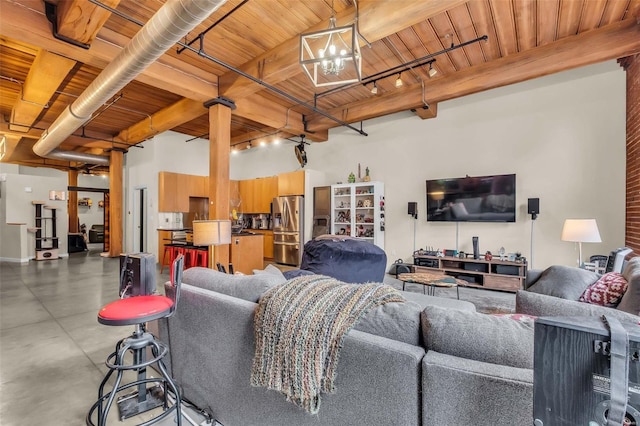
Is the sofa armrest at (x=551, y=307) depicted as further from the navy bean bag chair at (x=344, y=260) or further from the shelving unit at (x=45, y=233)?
the shelving unit at (x=45, y=233)

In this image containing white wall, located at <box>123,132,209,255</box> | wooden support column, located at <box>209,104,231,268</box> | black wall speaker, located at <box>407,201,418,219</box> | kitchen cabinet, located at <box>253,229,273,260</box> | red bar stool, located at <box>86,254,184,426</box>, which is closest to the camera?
red bar stool, located at <box>86,254,184,426</box>

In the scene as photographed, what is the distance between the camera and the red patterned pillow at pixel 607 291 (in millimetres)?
2041

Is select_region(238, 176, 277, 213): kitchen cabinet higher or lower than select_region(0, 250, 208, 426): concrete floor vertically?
higher

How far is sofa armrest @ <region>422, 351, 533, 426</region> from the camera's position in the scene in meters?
0.94

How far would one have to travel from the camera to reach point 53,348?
9.32ft

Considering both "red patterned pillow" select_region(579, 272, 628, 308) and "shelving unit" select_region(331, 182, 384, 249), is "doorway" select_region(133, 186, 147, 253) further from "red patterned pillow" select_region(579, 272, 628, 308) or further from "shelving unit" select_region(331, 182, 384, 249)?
"red patterned pillow" select_region(579, 272, 628, 308)

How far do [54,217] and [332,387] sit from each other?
1065 cm

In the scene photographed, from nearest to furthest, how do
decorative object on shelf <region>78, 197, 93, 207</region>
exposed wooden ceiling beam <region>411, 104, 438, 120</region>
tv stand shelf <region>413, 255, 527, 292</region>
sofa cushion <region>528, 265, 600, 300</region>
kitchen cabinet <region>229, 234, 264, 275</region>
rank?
1. sofa cushion <region>528, 265, 600, 300</region>
2. tv stand shelf <region>413, 255, 527, 292</region>
3. kitchen cabinet <region>229, 234, 264, 275</region>
4. exposed wooden ceiling beam <region>411, 104, 438, 120</region>
5. decorative object on shelf <region>78, 197, 93, 207</region>

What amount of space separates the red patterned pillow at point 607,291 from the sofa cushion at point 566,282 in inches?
2.9

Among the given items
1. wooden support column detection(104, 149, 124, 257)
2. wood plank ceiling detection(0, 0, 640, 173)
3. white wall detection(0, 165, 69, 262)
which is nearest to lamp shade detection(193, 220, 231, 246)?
wood plank ceiling detection(0, 0, 640, 173)

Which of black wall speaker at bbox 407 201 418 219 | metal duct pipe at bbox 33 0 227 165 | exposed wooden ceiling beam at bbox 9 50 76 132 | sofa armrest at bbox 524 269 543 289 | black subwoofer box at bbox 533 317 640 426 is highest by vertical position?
exposed wooden ceiling beam at bbox 9 50 76 132

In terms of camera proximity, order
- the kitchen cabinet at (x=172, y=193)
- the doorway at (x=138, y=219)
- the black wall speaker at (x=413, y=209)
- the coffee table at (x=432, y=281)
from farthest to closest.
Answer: the doorway at (x=138, y=219) → the kitchen cabinet at (x=172, y=193) → the black wall speaker at (x=413, y=209) → the coffee table at (x=432, y=281)

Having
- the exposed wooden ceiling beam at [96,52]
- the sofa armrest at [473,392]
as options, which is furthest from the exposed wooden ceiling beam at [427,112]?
the sofa armrest at [473,392]

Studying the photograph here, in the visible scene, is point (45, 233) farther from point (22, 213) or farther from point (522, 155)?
point (522, 155)
